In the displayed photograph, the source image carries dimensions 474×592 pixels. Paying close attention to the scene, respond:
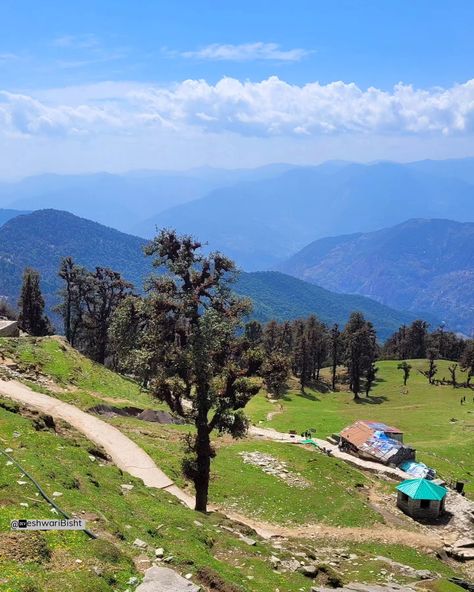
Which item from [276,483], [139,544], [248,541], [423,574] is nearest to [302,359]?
[276,483]

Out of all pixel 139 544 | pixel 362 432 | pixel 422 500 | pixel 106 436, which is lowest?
pixel 362 432

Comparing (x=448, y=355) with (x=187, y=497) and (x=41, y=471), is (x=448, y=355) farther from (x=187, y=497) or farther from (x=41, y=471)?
(x=41, y=471)

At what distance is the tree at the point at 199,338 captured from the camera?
27219mm

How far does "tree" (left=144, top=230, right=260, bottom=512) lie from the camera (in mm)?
27219

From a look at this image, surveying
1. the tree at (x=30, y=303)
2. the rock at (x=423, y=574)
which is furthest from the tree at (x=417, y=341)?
the rock at (x=423, y=574)

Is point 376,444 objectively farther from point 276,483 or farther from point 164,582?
point 164,582

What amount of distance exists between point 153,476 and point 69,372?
2323 centimetres

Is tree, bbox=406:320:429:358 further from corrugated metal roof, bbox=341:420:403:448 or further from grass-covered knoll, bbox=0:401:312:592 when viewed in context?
grass-covered knoll, bbox=0:401:312:592

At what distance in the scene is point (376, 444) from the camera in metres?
55.9

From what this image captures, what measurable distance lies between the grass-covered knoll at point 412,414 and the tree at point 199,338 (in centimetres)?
3002

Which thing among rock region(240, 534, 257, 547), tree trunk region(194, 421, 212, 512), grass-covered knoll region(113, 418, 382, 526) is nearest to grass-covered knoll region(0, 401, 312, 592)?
rock region(240, 534, 257, 547)

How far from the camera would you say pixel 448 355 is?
166 m

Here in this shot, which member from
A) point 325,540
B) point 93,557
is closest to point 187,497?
point 325,540

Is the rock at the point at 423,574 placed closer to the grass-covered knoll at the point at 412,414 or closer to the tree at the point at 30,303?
the grass-covered knoll at the point at 412,414
